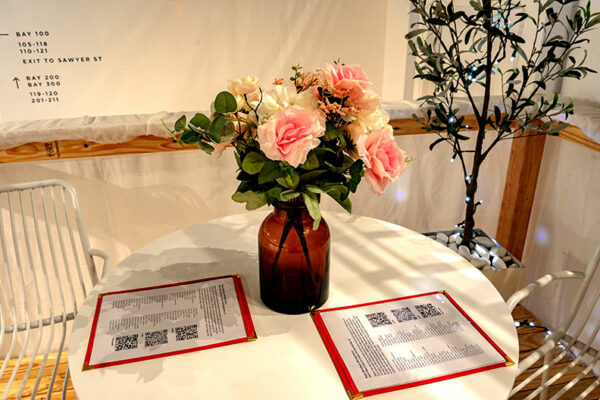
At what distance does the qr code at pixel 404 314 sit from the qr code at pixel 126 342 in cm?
55

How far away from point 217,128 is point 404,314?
564 mm

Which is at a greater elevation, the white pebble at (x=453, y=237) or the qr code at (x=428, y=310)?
the qr code at (x=428, y=310)

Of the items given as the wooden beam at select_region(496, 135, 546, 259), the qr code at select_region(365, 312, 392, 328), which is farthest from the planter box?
the qr code at select_region(365, 312, 392, 328)

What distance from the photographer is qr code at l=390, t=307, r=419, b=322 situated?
3.44 feet

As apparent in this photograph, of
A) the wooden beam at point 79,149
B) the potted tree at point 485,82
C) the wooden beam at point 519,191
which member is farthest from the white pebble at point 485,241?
the wooden beam at point 79,149

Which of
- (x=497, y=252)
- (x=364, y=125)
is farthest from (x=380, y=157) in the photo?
(x=497, y=252)

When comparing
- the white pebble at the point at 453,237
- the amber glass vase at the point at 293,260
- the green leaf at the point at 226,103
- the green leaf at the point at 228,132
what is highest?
the green leaf at the point at 226,103

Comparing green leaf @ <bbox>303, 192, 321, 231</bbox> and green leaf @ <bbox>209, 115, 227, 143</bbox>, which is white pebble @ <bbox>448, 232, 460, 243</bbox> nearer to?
green leaf @ <bbox>303, 192, 321, 231</bbox>

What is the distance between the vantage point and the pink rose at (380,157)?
0.87m

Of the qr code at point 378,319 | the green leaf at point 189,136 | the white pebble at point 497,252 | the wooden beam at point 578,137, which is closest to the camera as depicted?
the green leaf at point 189,136

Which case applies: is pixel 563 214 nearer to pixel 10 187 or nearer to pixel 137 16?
pixel 10 187

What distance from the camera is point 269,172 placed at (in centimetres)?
91

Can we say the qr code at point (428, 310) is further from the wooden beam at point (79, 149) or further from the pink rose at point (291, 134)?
the wooden beam at point (79, 149)

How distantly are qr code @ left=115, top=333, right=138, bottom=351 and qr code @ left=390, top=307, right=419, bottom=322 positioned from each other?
55 cm
